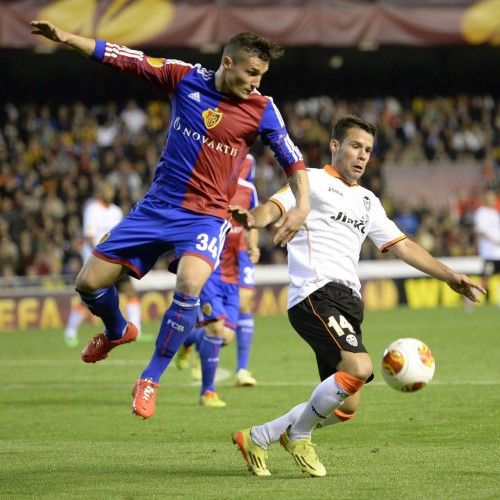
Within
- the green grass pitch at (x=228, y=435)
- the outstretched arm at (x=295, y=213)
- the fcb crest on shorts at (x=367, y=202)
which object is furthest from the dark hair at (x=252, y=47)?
the green grass pitch at (x=228, y=435)

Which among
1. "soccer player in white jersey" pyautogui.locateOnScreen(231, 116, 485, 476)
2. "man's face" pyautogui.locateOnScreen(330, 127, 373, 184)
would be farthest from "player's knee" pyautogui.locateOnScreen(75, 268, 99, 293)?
"man's face" pyautogui.locateOnScreen(330, 127, 373, 184)

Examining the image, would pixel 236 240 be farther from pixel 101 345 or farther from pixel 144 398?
pixel 144 398

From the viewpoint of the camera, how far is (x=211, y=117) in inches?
306

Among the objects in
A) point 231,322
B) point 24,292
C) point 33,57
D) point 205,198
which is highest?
point 33,57

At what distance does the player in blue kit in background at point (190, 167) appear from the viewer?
7.59 m

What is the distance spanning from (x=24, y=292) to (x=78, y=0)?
20.7 ft

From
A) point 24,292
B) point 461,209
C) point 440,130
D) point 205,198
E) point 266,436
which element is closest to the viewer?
point 266,436

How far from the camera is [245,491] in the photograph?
668 centimetres

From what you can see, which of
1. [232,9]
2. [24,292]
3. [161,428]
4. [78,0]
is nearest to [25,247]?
[24,292]

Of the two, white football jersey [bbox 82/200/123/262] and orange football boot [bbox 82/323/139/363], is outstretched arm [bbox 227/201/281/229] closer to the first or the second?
orange football boot [bbox 82/323/139/363]

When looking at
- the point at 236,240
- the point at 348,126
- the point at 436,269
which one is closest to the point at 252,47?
the point at 348,126

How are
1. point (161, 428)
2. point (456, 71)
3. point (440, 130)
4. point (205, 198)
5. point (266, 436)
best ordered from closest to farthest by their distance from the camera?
point (266, 436), point (205, 198), point (161, 428), point (440, 130), point (456, 71)

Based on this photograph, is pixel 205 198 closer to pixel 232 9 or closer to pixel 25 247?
pixel 25 247

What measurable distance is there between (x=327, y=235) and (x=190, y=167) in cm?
101
